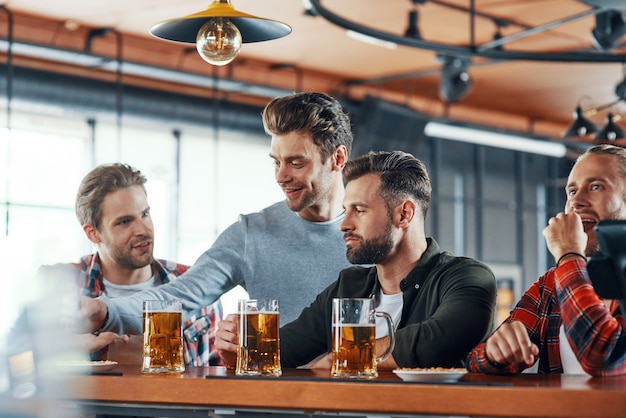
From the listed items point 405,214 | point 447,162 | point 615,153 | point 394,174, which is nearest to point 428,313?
point 405,214

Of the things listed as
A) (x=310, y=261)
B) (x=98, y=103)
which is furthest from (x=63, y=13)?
(x=310, y=261)

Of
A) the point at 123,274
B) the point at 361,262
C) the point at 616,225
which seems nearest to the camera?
the point at 616,225

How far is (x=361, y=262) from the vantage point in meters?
2.43

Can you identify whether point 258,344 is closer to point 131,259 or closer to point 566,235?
point 566,235

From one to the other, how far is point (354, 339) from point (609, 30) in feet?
16.6

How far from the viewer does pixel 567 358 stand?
2.29m

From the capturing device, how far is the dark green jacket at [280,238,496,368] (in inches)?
87.2

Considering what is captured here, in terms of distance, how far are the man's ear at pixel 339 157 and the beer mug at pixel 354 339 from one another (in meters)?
1.06

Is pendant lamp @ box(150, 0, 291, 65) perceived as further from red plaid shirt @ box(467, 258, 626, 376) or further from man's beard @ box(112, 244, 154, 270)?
man's beard @ box(112, 244, 154, 270)

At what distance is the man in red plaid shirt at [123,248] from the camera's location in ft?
11.2

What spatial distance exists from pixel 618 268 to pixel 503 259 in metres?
12.5

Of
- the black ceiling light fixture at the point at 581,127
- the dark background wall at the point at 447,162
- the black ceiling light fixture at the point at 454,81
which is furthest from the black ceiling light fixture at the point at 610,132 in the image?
the dark background wall at the point at 447,162

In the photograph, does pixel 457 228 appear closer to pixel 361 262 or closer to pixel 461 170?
pixel 461 170

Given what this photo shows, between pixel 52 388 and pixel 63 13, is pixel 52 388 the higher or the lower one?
the lower one
